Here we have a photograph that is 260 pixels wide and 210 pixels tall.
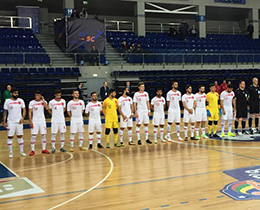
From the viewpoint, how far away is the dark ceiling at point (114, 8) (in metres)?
25.9

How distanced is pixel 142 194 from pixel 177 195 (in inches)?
23.4

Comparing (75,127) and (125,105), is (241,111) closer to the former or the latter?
(125,105)

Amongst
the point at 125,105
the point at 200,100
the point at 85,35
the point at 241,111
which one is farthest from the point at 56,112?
the point at 85,35

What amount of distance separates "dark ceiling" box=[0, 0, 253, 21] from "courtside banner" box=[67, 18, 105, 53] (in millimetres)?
6236

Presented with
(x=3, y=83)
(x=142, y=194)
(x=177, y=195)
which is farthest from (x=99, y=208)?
(x=3, y=83)

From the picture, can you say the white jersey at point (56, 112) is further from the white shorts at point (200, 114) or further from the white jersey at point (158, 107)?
the white shorts at point (200, 114)

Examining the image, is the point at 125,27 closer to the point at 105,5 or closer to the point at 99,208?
the point at 105,5

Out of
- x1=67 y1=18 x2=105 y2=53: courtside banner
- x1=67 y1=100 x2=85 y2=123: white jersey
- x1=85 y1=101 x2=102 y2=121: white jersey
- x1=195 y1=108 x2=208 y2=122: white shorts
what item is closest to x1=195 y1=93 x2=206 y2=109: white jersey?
x1=195 y1=108 x2=208 y2=122: white shorts

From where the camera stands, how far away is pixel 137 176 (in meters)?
7.25

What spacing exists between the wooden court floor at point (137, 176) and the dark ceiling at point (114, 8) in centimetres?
1737

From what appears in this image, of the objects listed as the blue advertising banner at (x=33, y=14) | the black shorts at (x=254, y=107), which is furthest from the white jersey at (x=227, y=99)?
the blue advertising banner at (x=33, y=14)

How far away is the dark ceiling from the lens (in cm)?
2588

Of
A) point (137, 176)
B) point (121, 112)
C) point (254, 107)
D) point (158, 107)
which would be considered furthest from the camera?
point (254, 107)

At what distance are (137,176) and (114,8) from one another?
2325 cm
